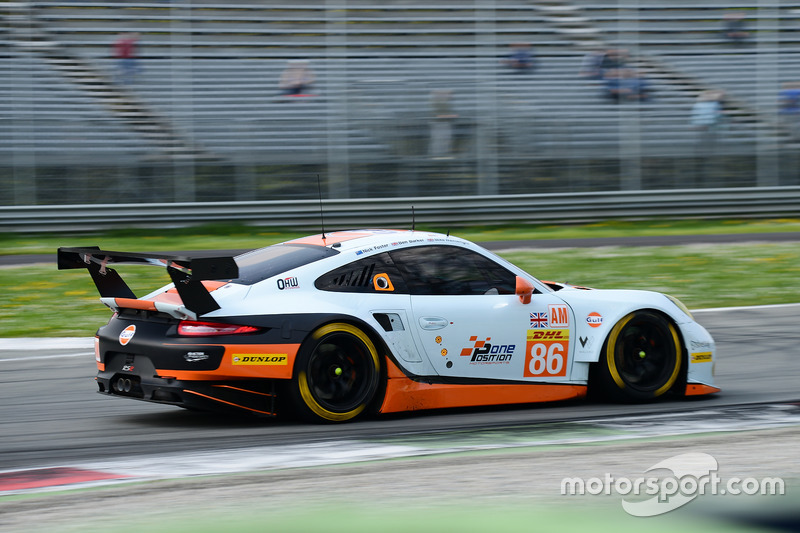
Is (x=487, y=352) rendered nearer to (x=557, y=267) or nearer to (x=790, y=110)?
(x=557, y=267)

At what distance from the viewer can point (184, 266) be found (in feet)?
19.5

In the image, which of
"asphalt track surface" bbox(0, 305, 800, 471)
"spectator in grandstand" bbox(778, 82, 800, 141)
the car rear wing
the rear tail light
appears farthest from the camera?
"spectator in grandstand" bbox(778, 82, 800, 141)

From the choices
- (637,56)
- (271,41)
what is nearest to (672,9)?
(637,56)

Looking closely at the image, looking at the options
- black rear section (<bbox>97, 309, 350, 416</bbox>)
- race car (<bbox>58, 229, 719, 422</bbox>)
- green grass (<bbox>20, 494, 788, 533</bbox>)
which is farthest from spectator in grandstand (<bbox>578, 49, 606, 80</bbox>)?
green grass (<bbox>20, 494, 788, 533</bbox>)

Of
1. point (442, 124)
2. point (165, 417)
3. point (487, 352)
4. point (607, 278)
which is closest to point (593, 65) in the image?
point (442, 124)

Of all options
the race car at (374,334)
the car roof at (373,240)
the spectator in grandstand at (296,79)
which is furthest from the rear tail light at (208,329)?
the spectator in grandstand at (296,79)

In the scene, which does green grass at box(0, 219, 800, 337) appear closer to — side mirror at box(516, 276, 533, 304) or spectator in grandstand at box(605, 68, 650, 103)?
spectator in grandstand at box(605, 68, 650, 103)

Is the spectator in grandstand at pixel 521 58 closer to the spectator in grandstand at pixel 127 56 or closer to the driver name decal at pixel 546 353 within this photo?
the spectator in grandstand at pixel 127 56

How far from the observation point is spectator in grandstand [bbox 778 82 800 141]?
21.7 m

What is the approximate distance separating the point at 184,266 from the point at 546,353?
2442 millimetres

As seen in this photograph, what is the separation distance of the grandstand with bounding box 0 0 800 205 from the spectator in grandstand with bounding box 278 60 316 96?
0.15 metres

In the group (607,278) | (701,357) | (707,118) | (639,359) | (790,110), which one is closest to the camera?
(639,359)

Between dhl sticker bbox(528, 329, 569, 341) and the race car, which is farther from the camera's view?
→ dhl sticker bbox(528, 329, 569, 341)

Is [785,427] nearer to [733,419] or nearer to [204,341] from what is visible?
[733,419]
